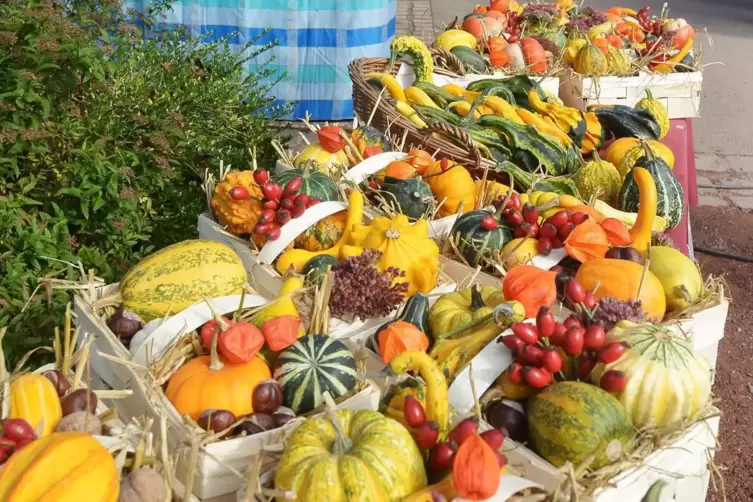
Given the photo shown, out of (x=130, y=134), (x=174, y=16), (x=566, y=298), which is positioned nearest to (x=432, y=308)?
(x=566, y=298)

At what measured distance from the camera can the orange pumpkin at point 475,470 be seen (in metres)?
1.48

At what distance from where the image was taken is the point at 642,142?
133 inches

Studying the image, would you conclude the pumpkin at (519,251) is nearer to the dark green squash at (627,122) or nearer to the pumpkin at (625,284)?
the pumpkin at (625,284)

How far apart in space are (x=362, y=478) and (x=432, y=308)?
0.93 meters

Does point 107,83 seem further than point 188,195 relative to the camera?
No

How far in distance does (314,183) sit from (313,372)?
1160 mm

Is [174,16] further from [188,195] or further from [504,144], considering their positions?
[504,144]

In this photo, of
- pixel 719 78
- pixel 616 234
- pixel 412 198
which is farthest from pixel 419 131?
pixel 719 78

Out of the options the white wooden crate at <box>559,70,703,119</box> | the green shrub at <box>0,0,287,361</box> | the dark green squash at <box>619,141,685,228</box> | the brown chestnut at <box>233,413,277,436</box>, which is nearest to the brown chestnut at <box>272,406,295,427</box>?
the brown chestnut at <box>233,413,277,436</box>

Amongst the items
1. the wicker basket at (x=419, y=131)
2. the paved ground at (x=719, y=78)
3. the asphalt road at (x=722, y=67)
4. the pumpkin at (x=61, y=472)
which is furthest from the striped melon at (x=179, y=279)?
the paved ground at (x=719, y=78)

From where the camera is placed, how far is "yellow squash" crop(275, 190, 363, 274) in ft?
8.95

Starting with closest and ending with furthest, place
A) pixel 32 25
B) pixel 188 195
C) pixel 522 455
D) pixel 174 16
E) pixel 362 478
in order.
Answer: pixel 362 478 → pixel 522 455 → pixel 32 25 → pixel 188 195 → pixel 174 16

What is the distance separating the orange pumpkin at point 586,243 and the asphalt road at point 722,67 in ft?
10.0

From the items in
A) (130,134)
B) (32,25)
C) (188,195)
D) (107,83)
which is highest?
(32,25)
